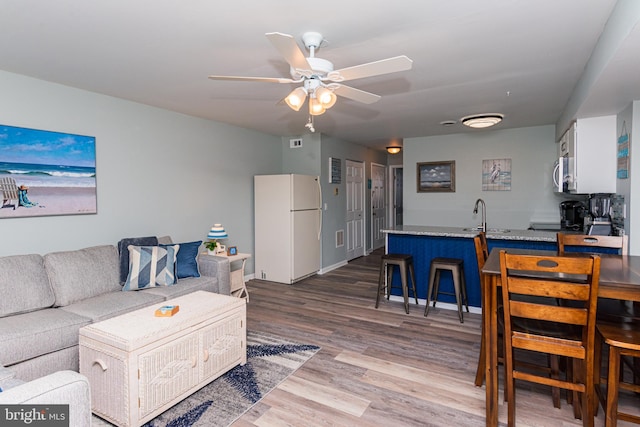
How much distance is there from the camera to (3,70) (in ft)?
9.36

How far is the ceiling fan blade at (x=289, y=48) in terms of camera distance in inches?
65.6

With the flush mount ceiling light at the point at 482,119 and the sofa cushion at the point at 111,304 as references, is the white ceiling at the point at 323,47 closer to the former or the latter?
the flush mount ceiling light at the point at 482,119

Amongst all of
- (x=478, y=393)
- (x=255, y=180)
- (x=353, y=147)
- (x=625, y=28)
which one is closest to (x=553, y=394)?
(x=478, y=393)

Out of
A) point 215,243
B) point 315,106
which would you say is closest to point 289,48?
point 315,106

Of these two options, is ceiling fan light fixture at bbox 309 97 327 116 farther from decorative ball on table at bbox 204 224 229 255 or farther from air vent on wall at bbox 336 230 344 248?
air vent on wall at bbox 336 230 344 248

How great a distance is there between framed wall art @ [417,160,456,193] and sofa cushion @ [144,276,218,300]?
4.06 meters

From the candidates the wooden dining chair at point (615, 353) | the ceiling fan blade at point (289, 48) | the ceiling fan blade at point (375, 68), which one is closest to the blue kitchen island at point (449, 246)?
the wooden dining chair at point (615, 353)

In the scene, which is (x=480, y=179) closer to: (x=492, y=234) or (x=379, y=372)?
(x=492, y=234)

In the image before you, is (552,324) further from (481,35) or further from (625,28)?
(481,35)

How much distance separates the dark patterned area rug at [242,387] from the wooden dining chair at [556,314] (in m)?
1.55

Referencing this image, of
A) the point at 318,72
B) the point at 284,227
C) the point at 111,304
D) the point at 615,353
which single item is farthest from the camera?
the point at 284,227

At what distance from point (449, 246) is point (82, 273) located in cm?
370

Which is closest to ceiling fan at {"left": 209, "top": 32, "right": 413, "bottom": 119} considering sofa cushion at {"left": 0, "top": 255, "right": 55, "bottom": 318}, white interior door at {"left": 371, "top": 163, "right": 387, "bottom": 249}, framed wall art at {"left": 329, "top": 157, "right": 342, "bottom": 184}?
sofa cushion at {"left": 0, "top": 255, "right": 55, "bottom": 318}

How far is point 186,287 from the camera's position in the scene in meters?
3.31
